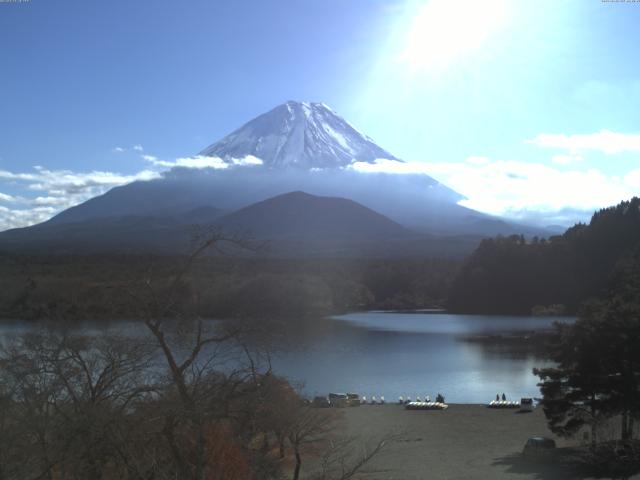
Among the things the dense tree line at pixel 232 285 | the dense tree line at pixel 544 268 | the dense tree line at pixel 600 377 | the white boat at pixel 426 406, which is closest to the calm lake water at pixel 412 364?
the white boat at pixel 426 406

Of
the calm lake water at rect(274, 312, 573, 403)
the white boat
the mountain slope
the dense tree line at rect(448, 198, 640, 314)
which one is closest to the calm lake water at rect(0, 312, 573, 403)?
the calm lake water at rect(274, 312, 573, 403)

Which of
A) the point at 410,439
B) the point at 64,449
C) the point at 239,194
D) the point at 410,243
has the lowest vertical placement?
the point at 410,439

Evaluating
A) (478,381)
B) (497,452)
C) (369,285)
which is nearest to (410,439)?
(497,452)

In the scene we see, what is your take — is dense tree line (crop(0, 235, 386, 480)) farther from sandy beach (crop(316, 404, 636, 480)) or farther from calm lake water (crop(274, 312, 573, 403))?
calm lake water (crop(274, 312, 573, 403))

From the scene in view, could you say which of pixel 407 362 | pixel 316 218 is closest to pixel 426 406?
pixel 407 362

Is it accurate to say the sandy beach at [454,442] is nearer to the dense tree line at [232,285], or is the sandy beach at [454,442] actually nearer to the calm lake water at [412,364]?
the calm lake water at [412,364]

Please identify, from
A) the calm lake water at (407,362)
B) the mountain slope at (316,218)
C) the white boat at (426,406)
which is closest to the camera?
the white boat at (426,406)

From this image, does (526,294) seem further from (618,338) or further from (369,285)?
(618,338)
